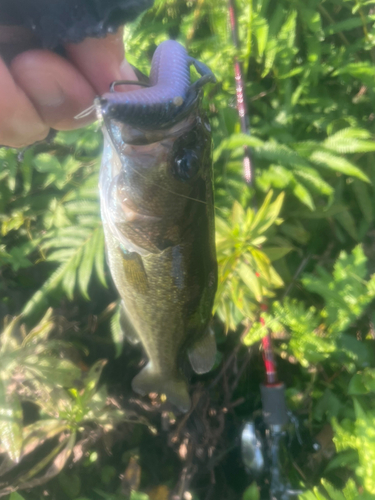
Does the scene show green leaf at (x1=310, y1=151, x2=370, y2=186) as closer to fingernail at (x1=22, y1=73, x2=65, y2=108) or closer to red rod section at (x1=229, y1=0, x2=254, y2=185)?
red rod section at (x1=229, y1=0, x2=254, y2=185)

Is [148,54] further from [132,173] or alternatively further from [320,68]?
[132,173]

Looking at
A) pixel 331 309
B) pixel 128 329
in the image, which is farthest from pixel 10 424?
pixel 331 309

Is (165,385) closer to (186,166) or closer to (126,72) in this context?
(186,166)

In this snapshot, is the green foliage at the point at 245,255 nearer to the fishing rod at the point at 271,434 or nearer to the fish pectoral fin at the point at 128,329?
the fishing rod at the point at 271,434

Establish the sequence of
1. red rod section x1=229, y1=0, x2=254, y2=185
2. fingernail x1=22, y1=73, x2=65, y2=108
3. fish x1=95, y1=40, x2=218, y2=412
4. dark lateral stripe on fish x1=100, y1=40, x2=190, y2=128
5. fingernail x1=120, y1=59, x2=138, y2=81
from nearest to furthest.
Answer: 1. dark lateral stripe on fish x1=100, y1=40, x2=190, y2=128
2. fish x1=95, y1=40, x2=218, y2=412
3. fingernail x1=22, y1=73, x2=65, y2=108
4. fingernail x1=120, y1=59, x2=138, y2=81
5. red rod section x1=229, y1=0, x2=254, y2=185

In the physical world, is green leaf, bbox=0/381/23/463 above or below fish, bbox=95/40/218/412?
below

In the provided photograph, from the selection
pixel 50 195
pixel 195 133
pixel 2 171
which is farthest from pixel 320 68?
pixel 2 171

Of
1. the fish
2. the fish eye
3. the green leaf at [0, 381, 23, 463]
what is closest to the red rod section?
the fish
